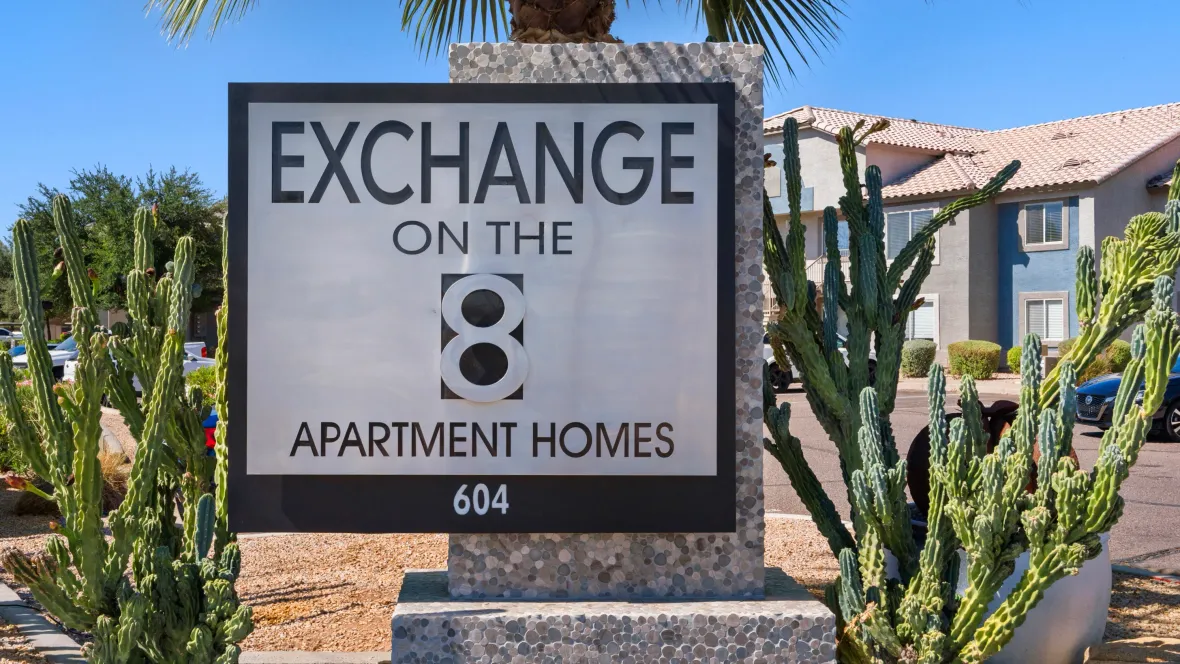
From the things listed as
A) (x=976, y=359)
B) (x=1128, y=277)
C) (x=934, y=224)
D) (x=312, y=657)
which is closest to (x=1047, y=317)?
(x=976, y=359)

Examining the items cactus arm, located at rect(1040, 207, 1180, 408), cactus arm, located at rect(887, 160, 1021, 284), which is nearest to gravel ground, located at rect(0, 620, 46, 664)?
cactus arm, located at rect(887, 160, 1021, 284)

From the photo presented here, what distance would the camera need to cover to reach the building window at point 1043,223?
29.2 meters

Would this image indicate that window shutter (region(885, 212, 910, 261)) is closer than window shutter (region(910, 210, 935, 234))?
No

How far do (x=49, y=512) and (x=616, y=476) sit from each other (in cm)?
699

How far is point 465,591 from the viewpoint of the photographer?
372cm

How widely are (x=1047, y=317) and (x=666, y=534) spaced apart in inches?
1142

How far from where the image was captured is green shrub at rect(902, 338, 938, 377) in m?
28.7

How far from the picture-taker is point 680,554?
375 centimetres

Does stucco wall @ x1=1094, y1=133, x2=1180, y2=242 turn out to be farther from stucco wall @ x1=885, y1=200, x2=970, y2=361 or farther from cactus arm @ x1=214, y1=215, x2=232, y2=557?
cactus arm @ x1=214, y1=215, x2=232, y2=557

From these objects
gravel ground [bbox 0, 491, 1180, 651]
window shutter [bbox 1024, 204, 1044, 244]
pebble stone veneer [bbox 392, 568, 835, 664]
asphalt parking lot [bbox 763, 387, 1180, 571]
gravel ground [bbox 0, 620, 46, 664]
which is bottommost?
asphalt parking lot [bbox 763, 387, 1180, 571]

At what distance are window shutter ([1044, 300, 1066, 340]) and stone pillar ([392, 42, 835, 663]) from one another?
28.4m

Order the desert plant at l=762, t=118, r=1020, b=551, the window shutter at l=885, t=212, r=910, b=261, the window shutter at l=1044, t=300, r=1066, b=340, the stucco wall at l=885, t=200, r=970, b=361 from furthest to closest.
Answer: the window shutter at l=885, t=212, r=910, b=261, the stucco wall at l=885, t=200, r=970, b=361, the window shutter at l=1044, t=300, r=1066, b=340, the desert plant at l=762, t=118, r=1020, b=551

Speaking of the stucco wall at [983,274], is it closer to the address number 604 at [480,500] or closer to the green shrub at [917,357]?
the green shrub at [917,357]

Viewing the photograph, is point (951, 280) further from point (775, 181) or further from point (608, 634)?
point (608, 634)
